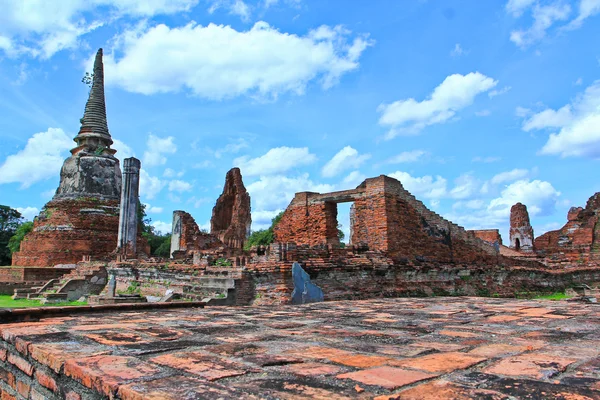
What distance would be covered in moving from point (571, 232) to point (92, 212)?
772 inches

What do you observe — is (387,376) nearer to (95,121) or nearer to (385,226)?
(385,226)

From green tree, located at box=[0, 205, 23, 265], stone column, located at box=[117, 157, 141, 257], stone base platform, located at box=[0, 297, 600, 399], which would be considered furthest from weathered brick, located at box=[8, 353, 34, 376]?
green tree, located at box=[0, 205, 23, 265]

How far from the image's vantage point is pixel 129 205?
17.1 meters

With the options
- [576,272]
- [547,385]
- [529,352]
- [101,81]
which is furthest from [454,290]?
[101,81]

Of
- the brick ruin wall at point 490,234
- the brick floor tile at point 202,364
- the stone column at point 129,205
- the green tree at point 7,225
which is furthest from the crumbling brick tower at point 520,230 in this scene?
the green tree at point 7,225

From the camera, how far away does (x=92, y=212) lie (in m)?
20.4

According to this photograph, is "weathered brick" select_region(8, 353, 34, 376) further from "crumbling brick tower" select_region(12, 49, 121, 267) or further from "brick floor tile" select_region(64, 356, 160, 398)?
"crumbling brick tower" select_region(12, 49, 121, 267)

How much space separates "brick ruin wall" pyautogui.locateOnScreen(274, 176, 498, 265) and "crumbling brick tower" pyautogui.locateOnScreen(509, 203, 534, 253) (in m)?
14.9

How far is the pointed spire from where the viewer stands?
2328 cm

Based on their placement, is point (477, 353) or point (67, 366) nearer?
point (67, 366)

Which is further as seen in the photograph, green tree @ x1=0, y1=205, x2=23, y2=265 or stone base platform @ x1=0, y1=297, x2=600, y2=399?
green tree @ x1=0, y1=205, x2=23, y2=265

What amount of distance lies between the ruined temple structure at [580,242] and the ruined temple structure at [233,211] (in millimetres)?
12121

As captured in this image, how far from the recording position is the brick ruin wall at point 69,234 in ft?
63.2

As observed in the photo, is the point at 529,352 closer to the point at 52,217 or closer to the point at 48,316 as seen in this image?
the point at 48,316
